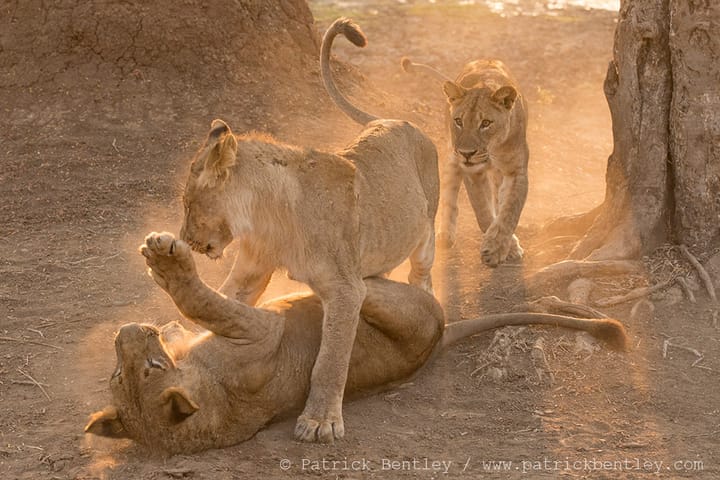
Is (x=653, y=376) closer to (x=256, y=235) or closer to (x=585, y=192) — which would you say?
(x=256, y=235)

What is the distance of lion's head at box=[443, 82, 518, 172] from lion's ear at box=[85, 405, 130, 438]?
158 inches

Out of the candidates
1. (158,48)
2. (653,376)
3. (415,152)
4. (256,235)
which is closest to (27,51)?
(158,48)

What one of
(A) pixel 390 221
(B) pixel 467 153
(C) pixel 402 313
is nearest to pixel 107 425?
(C) pixel 402 313

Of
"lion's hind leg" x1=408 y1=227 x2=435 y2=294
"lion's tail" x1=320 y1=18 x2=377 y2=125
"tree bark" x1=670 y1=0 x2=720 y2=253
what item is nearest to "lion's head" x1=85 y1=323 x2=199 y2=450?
"lion's hind leg" x1=408 y1=227 x2=435 y2=294

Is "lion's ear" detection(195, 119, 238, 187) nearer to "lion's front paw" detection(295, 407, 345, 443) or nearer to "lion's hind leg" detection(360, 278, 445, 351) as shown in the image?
"lion's hind leg" detection(360, 278, 445, 351)

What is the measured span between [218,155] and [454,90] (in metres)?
3.68

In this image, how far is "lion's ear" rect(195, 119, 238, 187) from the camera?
496cm

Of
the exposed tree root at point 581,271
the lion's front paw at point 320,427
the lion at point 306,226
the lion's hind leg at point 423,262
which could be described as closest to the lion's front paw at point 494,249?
the exposed tree root at point 581,271

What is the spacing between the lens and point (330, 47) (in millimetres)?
7312

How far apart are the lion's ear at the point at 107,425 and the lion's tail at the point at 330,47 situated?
10.4 ft

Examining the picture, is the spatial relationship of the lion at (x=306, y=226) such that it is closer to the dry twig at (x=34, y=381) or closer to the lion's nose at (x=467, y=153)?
the dry twig at (x=34, y=381)

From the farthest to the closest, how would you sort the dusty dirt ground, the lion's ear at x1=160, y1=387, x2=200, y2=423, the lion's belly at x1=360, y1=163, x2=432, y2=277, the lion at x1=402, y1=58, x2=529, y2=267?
the lion at x1=402, y1=58, x2=529, y2=267
the lion's belly at x1=360, y1=163, x2=432, y2=277
the dusty dirt ground
the lion's ear at x1=160, y1=387, x2=200, y2=423

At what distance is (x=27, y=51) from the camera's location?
10.1 meters

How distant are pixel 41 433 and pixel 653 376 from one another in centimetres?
332
